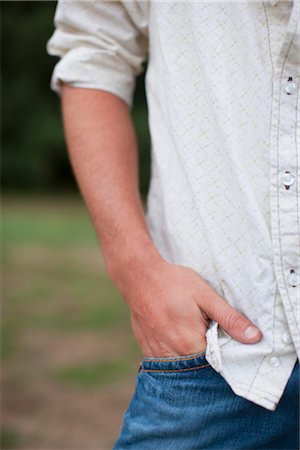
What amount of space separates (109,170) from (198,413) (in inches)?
21.8

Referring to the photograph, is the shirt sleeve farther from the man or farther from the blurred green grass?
the blurred green grass

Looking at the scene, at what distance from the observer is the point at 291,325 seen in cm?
139

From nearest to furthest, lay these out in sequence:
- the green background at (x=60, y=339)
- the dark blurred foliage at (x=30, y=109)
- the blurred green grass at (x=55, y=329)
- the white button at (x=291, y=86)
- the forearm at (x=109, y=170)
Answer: the white button at (x=291, y=86)
the forearm at (x=109, y=170)
the green background at (x=60, y=339)
the blurred green grass at (x=55, y=329)
the dark blurred foliage at (x=30, y=109)

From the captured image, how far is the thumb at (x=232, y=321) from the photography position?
142cm

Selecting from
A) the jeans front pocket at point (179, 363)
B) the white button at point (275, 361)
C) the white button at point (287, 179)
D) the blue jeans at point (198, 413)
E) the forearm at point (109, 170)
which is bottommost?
the blue jeans at point (198, 413)

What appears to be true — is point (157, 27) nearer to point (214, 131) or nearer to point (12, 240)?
point (214, 131)

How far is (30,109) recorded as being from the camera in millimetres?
20031

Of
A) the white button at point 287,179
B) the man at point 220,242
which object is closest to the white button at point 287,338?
the man at point 220,242

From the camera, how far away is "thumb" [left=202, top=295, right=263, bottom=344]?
56.1 inches

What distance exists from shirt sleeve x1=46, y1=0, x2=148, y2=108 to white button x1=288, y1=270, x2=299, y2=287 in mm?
633

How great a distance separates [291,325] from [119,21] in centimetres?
77

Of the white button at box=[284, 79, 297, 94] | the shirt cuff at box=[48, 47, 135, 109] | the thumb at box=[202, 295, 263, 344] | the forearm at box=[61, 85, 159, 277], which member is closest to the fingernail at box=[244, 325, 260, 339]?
the thumb at box=[202, 295, 263, 344]

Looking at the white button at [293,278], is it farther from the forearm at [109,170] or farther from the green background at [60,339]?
the green background at [60,339]

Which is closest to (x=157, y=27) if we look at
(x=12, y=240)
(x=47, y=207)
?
(x=12, y=240)
